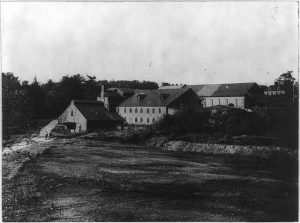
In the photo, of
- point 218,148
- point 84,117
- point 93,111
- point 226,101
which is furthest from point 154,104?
point 218,148

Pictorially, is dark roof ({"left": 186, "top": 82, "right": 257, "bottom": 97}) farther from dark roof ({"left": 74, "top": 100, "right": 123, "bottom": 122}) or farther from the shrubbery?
the shrubbery

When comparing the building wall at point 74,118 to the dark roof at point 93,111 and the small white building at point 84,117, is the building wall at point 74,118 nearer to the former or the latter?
the small white building at point 84,117

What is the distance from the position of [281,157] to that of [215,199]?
11.4 m

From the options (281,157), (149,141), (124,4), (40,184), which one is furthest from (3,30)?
(149,141)

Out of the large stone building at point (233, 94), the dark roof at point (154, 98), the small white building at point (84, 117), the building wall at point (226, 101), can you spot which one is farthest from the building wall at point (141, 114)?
the building wall at point (226, 101)

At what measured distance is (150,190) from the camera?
1838 centimetres

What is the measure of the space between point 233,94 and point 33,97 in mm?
45637

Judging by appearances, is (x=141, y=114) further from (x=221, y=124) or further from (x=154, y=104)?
A: (x=221, y=124)

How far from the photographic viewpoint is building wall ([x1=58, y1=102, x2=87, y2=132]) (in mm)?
46875

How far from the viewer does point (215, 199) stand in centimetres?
1703

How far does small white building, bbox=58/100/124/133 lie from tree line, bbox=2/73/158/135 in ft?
3.88

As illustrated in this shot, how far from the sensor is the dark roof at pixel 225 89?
66.0 metres

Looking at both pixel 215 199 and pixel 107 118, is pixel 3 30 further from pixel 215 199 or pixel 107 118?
pixel 107 118

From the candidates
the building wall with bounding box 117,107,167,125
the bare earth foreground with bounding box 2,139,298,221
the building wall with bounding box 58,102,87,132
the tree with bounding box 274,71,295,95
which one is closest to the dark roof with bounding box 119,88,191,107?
the building wall with bounding box 117,107,167,125
